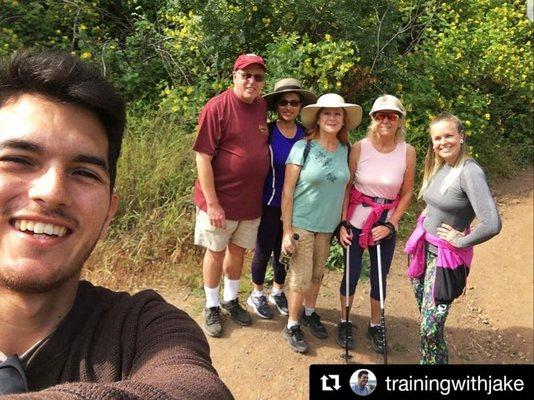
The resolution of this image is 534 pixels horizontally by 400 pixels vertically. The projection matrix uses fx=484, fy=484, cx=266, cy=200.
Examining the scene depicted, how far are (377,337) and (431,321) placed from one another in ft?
2.57

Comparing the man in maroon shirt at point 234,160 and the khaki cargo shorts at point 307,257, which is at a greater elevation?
the man in maroon shirt at point 234,160

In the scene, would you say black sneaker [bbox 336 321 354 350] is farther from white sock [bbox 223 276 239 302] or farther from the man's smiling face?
the man's smiling face

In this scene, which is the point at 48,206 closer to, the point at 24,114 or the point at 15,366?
the point at 24,114

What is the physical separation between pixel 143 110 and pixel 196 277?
7.90ft

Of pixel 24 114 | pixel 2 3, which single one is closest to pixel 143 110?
pixel 2 3

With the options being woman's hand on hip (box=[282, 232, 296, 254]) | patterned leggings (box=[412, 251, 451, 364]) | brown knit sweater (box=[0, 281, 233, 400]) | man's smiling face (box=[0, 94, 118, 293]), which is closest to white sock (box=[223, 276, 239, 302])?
woman's hand on hip (box=[282, 232, 296, 254])

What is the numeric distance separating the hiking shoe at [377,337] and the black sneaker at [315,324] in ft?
1.08

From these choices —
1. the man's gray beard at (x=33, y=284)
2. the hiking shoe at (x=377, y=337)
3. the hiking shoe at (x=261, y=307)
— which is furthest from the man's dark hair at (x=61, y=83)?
the hiking shoe at (x=377, y=337)

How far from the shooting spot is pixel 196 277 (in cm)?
404

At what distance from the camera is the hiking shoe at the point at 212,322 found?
11.1 ft

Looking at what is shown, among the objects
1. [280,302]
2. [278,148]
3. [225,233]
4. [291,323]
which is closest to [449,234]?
[278,148]

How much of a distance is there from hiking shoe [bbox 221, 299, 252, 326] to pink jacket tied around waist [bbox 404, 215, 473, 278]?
1.25 metres

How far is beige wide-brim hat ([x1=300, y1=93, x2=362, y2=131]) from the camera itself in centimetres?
295

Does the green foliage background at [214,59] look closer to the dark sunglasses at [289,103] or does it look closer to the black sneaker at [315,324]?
the black sneaker at [315,324]
